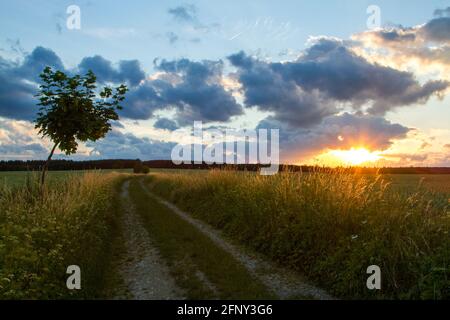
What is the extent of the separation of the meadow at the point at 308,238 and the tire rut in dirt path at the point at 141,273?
51 centimetres

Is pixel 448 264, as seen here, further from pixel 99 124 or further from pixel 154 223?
pixel 99 124

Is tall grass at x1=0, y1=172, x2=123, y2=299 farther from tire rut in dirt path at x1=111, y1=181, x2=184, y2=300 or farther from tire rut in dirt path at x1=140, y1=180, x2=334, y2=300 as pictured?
tire rut in dirt path at x1=140, y1=180, x2=334, y2=300

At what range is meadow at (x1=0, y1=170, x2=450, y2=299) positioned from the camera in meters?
7.79

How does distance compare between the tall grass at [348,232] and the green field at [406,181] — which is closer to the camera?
the tall grass at [348,232]

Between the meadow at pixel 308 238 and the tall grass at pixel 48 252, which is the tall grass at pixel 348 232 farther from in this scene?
the tall grass at pixel 48 252

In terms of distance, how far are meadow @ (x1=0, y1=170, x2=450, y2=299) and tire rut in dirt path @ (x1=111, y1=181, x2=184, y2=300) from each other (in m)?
0.51

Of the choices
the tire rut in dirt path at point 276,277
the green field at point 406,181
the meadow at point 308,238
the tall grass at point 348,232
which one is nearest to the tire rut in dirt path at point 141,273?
the meadow at point 308,238

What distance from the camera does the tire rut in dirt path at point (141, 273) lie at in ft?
28.3

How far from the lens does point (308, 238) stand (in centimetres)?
1063

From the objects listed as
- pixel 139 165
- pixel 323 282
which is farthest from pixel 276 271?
pixel 139 165

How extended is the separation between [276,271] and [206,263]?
1.97m

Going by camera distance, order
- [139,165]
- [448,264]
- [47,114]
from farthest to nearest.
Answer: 1. [139,165]
2. [47,114]
3. [448,264]
